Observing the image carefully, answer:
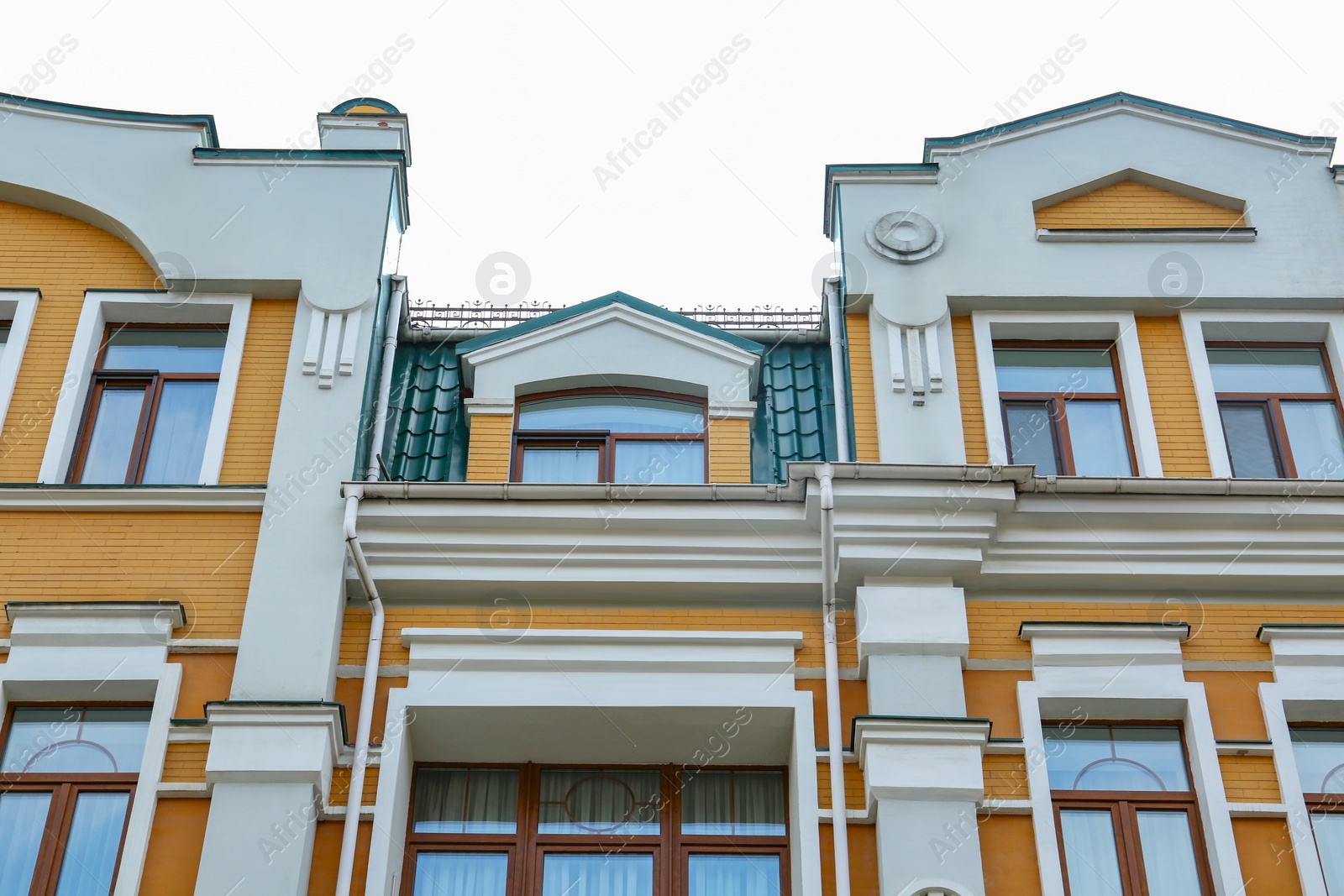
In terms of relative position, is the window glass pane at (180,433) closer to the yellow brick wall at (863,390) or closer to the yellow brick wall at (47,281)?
the yellow brick wall at (47,281)

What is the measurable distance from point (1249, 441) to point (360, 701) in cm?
659

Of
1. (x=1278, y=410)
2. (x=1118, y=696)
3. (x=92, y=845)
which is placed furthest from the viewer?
(x=1278, y=410)

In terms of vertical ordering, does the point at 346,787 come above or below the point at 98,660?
below

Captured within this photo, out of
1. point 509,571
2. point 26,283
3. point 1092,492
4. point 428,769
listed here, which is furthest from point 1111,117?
point 26,283

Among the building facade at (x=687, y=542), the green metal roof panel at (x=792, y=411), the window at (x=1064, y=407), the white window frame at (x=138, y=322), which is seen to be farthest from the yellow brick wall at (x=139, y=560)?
the window at (x=1064, y=407)

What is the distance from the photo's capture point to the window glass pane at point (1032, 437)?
11766 mm

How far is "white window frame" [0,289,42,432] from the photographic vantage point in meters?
11.7

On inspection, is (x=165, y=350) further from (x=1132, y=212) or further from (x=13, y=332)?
(x=1132, y=212)

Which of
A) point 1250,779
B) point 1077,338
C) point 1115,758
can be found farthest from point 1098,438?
point 1250,779

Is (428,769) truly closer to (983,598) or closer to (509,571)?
(509,571)

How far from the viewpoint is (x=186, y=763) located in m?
10.0

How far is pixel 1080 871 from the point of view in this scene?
9.90 metres

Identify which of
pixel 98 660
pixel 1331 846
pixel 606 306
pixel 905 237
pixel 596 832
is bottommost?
pixel 1331 846

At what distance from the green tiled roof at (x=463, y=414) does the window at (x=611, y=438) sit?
47 centimetres
